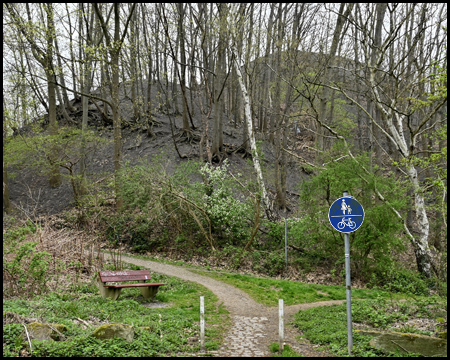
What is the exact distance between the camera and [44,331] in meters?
5.47

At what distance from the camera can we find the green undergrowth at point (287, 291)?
34.6 ft

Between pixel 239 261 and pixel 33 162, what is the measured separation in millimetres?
15072

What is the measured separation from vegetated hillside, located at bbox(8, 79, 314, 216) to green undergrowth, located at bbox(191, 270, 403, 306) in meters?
9.86

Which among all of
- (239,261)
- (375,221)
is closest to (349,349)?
(375,221)

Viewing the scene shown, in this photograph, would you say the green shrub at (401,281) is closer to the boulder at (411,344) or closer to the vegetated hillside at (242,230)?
the vegetated hillside at (242,230)

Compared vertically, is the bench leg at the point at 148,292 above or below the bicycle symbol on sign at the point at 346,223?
below

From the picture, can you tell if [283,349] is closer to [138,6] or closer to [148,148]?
[148,148]

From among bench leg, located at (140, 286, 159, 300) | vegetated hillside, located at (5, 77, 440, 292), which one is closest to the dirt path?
bench leg, located at (140, 286, 159, 300)

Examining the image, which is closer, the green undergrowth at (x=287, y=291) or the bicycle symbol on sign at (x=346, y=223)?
the bicycle symbol on sign at (x=346, y=223)

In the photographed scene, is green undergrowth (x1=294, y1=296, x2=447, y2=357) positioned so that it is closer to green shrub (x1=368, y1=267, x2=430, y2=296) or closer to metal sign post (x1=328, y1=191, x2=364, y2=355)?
metal sign post (x1=328, y1=191, x2=364, y2=355)

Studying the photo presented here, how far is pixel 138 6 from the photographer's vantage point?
2845 cm

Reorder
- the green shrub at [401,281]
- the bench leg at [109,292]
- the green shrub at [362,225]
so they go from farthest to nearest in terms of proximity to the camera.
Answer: the green shrub at [362,225] < the green shrub at [401,281] < the bench leg at [109,292]

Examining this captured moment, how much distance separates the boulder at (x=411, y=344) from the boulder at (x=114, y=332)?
12.1ft

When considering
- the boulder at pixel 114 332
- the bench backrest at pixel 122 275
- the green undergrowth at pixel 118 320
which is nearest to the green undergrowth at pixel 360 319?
the green undergrowth at pixel 118 320
